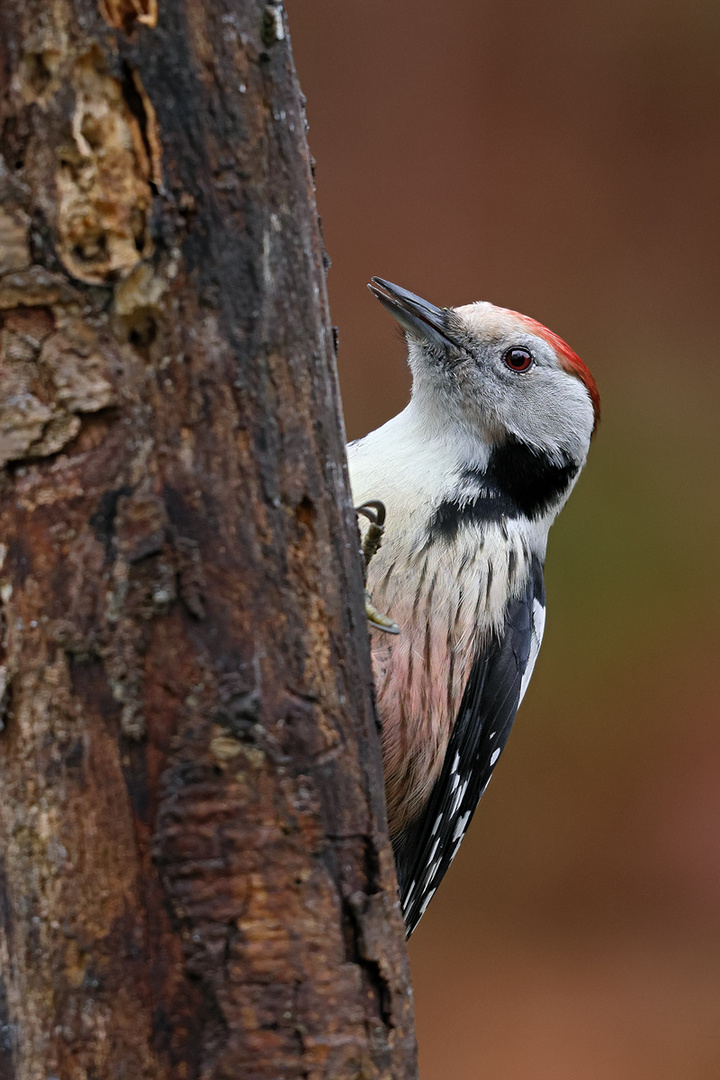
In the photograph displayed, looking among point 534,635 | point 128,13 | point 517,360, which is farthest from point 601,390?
point 128,13

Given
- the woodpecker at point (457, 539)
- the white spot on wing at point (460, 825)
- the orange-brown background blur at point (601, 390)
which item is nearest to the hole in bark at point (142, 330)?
the woodpecker at point (457, 539)

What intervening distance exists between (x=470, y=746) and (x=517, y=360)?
97cm

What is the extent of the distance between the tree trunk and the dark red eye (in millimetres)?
1689

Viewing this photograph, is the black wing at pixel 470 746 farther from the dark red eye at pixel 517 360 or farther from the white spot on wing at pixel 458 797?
the dark red eye at pixel 517 360

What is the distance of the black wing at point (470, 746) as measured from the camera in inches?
103

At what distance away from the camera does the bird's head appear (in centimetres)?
269

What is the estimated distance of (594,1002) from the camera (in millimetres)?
4758

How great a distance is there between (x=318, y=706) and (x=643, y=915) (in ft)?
13.9

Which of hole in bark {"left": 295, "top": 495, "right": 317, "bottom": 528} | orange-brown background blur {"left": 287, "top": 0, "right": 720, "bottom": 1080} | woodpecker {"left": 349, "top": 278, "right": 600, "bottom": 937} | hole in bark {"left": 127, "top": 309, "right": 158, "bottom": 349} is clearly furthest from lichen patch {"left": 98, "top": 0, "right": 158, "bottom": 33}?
orange-brown background blur {"left": 287, "top": 0, "right": 720, "bottom": 1080}

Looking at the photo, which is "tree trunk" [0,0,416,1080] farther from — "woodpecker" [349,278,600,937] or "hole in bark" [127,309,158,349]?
"woodpecker" [349,278,600,937]

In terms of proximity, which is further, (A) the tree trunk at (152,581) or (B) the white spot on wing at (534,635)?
(B) the white spot on wing at (534,635)

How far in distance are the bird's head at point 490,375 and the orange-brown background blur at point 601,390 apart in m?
2.21

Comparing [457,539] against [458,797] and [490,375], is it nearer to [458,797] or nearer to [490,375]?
[490,375]

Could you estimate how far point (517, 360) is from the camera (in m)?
2.75
